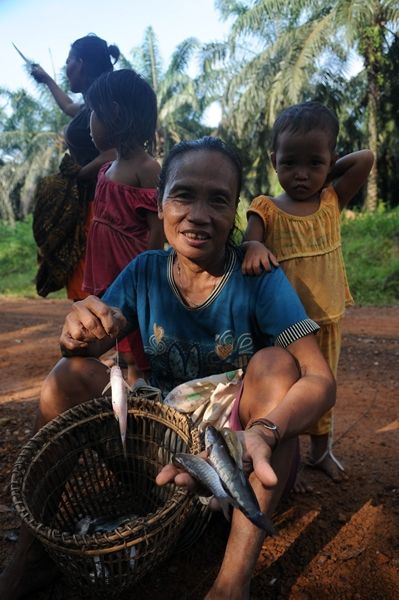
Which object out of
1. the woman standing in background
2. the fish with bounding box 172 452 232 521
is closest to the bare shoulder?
the woman standing in background

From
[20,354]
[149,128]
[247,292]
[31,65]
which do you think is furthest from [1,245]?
[247,292]

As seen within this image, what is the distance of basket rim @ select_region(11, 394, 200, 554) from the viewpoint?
1532 mm

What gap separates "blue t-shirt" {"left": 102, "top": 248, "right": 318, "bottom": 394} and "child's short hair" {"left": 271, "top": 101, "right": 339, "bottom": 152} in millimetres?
647

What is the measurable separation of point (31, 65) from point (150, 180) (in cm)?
218

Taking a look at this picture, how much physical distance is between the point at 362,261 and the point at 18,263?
371 inches

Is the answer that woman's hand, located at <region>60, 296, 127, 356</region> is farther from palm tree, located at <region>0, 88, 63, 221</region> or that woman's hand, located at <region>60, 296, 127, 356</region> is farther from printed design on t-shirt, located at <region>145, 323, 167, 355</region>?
palm tree, located at <region>0, 88, 63, 221</region>

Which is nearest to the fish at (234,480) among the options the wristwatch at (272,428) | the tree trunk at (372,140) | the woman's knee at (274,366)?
the wristwatch at (272,428)

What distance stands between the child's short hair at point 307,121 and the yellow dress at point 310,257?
32cm

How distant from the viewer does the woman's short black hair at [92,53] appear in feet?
11.8

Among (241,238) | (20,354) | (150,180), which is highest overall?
(150,180)

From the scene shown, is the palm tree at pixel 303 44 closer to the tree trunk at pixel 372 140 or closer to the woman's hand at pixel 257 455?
the tree trunk at pixel 372 140

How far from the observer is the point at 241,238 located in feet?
8.39

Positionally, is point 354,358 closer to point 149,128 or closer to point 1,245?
point 149,128

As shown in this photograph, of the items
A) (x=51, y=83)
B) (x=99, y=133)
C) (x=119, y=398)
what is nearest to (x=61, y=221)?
(x=99, y=133)
